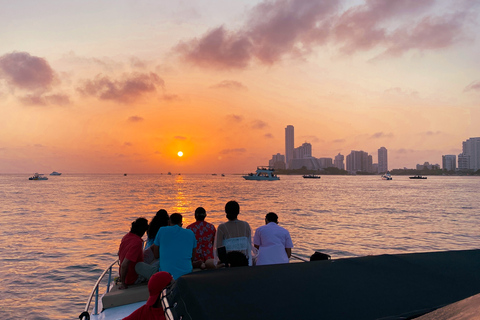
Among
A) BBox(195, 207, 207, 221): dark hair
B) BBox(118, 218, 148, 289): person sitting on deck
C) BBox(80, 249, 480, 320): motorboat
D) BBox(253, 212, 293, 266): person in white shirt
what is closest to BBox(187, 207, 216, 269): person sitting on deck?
BBox(195, 207, 207, 221): dark hair

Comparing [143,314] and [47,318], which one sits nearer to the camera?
[143,314]

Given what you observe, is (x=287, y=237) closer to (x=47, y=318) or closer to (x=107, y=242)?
(x=47, y=318)

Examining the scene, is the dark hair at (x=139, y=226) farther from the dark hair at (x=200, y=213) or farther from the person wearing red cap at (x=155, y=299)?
the person wearing red cap at (x=155, y=299)

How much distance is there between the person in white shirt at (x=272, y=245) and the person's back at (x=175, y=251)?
1303mm

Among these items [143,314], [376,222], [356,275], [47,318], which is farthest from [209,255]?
[376,222]

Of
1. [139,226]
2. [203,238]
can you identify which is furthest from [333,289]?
[203,238]

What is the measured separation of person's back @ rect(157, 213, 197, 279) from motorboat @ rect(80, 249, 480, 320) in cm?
318

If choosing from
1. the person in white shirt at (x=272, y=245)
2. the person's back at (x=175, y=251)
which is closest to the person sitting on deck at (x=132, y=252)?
the person's back at (x=175, y=251)

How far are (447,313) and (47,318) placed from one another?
10.9m

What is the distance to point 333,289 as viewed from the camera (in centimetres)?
281

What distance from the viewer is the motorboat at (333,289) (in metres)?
2.55

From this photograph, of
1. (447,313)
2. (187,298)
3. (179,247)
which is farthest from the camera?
(179,247)

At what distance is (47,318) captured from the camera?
1000cm

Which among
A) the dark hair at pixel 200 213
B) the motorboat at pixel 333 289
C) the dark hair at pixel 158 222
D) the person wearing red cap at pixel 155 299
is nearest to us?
the motorboat at pixel 333 289
